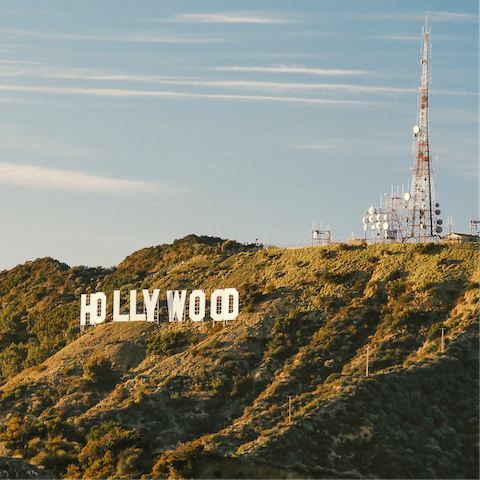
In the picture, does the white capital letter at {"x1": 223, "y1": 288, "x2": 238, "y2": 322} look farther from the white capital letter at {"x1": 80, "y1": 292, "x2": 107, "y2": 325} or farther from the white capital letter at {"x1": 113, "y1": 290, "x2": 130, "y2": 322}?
the white capital letter at {"x1": 80, "y1": 292, "x2": 107, "y2": 325}

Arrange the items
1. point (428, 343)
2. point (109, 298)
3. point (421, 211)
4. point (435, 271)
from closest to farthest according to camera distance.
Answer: point (428, 343) → point (435, 271) → point (421, 211) → point (109, 298)

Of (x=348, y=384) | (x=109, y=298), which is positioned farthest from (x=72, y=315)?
(x=348, y=384)

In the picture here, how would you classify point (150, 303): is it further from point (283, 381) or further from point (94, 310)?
point (283, 381)

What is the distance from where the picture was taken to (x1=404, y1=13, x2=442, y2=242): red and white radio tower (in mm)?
100750

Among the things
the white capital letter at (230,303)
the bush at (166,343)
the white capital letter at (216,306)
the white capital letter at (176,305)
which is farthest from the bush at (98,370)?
the white capital letter at (230,303)

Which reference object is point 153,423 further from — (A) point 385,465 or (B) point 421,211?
(B) point 421,211

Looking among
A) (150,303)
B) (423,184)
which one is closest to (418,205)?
(423,184)

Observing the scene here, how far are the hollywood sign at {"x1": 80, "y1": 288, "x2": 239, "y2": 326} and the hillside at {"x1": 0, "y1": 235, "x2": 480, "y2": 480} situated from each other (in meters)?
1.14

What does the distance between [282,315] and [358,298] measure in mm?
8684

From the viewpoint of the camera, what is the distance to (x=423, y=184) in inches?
4038

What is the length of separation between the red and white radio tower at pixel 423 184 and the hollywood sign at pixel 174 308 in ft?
79.1

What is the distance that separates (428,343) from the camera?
80.7 metres

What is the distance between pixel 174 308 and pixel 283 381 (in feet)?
72.6

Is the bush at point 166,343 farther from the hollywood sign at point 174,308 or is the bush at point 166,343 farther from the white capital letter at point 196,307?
the hollywood sign at point 174,308
